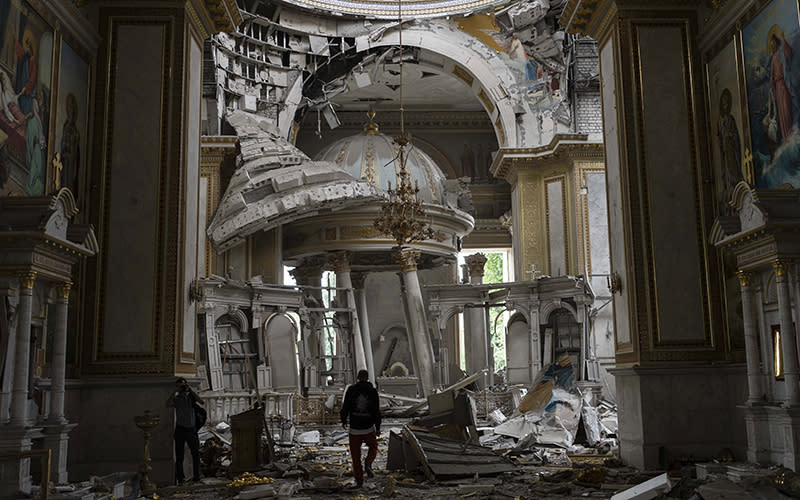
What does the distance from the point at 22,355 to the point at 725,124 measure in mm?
9306

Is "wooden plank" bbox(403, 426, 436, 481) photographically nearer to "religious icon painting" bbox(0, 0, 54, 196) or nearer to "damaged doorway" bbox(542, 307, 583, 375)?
"religious icon painting" bbox(0, 0, 54, 196)

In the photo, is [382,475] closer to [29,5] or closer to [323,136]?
[29,5]

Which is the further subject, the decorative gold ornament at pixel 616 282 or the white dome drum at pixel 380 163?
the white dome drum at pixel 380 163

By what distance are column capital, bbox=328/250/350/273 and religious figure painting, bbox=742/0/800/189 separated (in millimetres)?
13240

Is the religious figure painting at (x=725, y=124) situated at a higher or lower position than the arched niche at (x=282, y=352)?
higher

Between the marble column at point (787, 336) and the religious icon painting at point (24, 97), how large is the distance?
8.44 meters

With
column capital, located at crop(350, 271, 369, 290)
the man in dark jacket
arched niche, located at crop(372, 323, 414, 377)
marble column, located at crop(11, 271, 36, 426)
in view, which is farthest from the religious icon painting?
arched niche, located at crop(372, 323, 414, 377)

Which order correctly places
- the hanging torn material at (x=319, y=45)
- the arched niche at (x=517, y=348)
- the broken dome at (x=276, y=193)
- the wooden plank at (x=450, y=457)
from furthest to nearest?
the hanging torn material at (x=319, y=45) < the arched niche at (x=517, y=348) < the broken dome at (x=276, y=193) < the wooden plank at (x=450, y=457)

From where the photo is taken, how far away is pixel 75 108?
10430 mm

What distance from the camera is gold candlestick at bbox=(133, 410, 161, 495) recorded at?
9.27 metres

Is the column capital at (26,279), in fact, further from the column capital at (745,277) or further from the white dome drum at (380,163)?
the white dome drum at (380,163)

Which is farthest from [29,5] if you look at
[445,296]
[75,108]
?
[445,296]

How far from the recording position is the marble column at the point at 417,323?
19203 millimetres

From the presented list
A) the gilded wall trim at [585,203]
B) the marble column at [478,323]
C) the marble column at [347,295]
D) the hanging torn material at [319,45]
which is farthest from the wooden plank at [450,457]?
the hanging torn material at [319,45]
